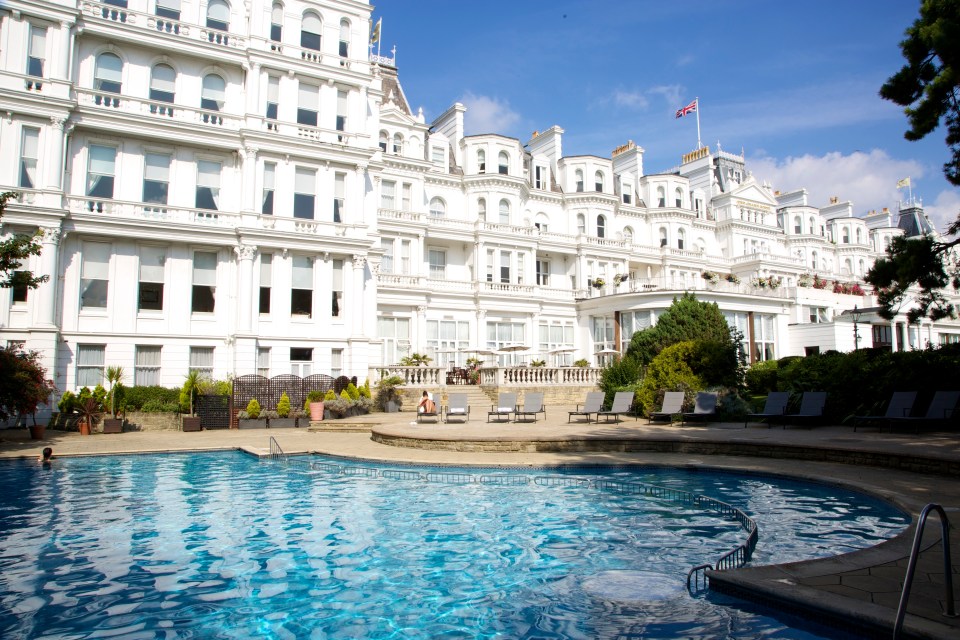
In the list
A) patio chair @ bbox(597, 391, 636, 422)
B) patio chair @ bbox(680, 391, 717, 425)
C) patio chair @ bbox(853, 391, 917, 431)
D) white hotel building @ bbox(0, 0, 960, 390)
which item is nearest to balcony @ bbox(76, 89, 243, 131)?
white hotel building @ bbox(0, 0, 960, 390)

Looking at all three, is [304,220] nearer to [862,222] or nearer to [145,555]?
[145,555]

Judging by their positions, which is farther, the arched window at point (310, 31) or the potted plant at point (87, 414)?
the arched window at point (310, 31)

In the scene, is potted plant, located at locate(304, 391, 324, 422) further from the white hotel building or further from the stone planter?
the stone planter

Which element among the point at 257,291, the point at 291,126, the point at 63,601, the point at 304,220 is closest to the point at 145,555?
the point at 63,601

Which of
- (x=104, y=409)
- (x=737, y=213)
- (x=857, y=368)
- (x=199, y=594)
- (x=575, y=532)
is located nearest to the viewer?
(x=199, y=594)

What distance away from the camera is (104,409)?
23016mm

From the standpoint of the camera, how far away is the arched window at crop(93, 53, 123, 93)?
2706 centimetres

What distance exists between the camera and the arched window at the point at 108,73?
88.8 ft

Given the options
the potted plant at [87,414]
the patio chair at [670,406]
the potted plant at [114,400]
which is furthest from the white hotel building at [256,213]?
the patio chair at [670,406]

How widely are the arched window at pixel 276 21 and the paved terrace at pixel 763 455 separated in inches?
776

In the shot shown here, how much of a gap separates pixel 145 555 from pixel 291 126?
25.7 m

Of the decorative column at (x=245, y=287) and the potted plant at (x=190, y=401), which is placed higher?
the decorative column at (x=245, y=287)

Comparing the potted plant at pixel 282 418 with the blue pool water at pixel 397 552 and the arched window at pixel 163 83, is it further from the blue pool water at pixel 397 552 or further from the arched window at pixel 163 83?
the arched window at pixel 163 83

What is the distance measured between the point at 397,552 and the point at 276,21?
29.8 metres
